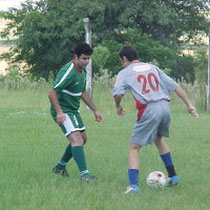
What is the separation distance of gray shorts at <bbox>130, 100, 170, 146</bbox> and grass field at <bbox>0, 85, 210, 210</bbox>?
0.58 m

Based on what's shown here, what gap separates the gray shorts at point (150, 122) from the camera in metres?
7.32

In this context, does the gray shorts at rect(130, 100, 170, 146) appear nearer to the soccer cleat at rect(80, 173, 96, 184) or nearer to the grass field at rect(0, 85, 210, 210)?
the grass field at rect(0, 85, 210, 210)

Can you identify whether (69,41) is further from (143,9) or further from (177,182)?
(177,182)

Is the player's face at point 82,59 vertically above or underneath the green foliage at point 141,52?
above

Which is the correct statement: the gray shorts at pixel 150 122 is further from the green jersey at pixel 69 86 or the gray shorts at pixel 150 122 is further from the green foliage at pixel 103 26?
the green foliage at pixel 103 26

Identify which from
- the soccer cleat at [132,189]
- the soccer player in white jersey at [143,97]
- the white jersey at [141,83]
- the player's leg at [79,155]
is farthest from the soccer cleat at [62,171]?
the white jersey at [141,83]

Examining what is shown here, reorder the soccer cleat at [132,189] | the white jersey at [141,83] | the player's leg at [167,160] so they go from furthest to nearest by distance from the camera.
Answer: the player's leg at [167,160], the white jersey at [141,83], the soccer cleat at [132,189]

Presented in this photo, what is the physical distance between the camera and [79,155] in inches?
310

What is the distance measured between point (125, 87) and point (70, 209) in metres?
1.67

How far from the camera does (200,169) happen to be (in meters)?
9.03

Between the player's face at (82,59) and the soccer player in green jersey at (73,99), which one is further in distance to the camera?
the player's face at (82,59)

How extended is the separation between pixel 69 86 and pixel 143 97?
1.10m

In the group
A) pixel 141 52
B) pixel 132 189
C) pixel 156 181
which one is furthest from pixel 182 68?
pixel 132 189

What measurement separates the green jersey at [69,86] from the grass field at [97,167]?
91cm
